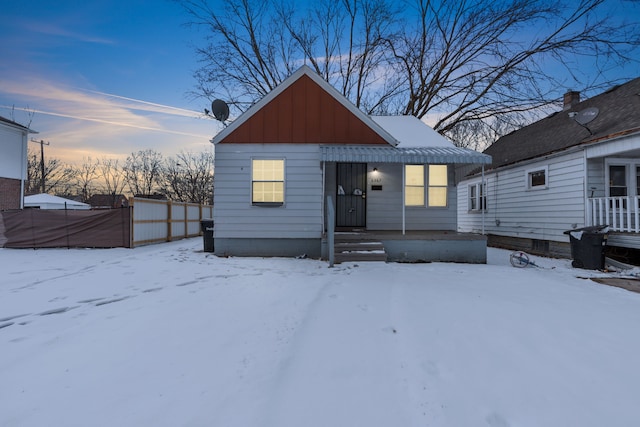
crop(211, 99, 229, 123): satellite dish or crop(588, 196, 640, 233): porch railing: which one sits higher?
crop(211, 99, 229, 123): satellite dish

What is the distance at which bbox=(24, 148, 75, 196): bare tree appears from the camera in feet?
114

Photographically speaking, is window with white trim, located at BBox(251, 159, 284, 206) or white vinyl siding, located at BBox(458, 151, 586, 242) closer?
window with white trim, located at BBox(251, 159, 284, 206)

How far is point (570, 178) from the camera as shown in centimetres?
916

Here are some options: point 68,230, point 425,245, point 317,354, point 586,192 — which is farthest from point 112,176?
→ point 586,192

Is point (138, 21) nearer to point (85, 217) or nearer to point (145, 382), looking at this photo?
point (85, 217)

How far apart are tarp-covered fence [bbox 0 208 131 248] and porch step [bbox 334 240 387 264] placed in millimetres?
8330

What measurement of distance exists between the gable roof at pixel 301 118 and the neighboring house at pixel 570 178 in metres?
4.31

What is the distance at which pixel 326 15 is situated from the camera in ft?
57.4

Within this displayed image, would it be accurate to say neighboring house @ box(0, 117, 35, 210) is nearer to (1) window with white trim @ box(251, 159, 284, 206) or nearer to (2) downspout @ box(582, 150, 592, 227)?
(1) window with white trim @ box(251, 159, 284, 206)

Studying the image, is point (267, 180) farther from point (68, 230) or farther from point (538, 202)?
point (538, 202)

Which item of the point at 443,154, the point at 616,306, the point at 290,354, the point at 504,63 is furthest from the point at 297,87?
the point at 504,63

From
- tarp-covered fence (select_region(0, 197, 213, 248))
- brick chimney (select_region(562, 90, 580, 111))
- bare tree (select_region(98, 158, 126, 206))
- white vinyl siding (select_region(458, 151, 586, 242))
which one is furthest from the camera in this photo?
bare tree (select_region(98, 158, 126, 206))

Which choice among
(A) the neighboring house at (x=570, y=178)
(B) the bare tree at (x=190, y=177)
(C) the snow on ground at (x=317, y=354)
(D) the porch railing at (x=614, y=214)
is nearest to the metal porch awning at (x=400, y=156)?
(A) the neighboring house at (x=570, y=178)

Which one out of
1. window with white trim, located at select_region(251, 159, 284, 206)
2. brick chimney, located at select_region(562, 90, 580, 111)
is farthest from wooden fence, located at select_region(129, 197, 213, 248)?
brick chimney, located at select_region(562, 90, 580, 111)
